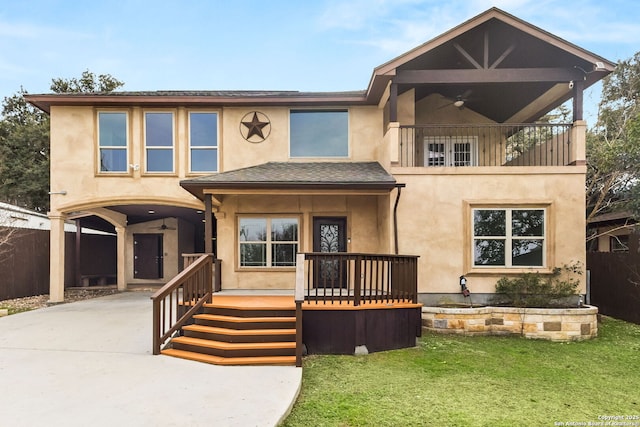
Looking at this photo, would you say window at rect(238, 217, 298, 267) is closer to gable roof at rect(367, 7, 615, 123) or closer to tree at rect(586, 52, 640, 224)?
gable roof at rect(367, 7, 615, 123)

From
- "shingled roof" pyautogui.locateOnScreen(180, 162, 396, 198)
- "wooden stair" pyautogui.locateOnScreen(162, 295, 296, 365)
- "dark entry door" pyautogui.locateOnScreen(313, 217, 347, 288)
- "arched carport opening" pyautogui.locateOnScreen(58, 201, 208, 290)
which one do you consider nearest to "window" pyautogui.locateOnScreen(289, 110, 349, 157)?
"shingled roof" pyautogui.locateOnScreen(180, 162, 396, 198)

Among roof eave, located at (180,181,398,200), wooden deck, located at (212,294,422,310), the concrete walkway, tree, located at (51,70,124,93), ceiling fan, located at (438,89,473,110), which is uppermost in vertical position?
tree, located at (51,70,124,93)

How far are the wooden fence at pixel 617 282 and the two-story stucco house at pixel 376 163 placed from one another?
2.22m

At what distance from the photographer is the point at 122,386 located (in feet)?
14.9

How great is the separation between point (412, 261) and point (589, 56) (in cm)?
604

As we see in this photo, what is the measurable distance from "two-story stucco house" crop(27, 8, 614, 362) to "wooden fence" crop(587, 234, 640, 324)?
222 cm

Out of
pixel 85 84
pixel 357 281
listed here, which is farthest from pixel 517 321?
pixel 85 84

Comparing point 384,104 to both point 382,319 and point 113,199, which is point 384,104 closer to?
point 382,319

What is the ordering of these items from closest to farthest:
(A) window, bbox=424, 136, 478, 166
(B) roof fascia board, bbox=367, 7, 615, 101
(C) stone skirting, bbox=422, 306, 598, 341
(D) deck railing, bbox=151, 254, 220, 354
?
1. (D) deck railing, bbox=151, 254, 220, 354
2. (C) stone skirting, bbox=422, 306, 598, 341
3. (B) roof fascia board, bbox=367, 7, 615, 101
4. (A) window, bbox=424, 136, 478, 166

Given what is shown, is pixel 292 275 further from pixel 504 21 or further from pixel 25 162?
pixel 25 162

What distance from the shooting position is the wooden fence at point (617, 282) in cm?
927

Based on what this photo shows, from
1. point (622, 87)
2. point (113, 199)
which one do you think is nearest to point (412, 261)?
point (113, 199)

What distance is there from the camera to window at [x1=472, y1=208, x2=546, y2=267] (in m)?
8.54

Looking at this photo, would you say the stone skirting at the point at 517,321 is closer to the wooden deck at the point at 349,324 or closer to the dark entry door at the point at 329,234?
the wooden deck at the point at 349,324
